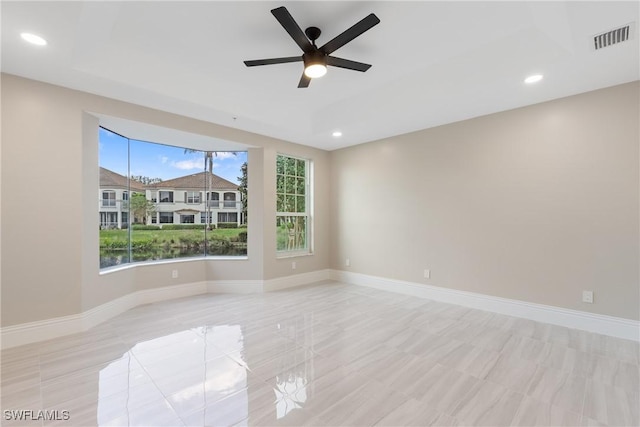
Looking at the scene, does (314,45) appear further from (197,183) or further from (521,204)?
(197,183)

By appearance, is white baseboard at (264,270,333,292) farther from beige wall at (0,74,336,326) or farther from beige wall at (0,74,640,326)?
beige wall at (0,74,336,326)

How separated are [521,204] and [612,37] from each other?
1.84m

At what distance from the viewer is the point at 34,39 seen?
2.20 meters

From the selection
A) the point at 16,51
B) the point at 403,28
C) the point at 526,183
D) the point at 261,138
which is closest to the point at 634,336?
the point at 526,183

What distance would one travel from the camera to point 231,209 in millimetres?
4926

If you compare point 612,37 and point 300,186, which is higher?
point 612,37

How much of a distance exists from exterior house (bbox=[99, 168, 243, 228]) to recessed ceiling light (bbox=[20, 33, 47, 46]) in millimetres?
1923

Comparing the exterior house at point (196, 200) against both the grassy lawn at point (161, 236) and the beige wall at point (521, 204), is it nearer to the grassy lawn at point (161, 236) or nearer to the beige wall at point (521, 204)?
the grassy lawn at point (161, 236)

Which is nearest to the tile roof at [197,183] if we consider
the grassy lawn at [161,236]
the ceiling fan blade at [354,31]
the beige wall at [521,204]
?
the grassy lawn at [161,236]

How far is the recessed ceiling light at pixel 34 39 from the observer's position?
2156mm

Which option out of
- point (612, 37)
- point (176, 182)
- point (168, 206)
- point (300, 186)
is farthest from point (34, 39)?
point (612, 37)

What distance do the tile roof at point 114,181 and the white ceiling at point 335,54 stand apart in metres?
1.12

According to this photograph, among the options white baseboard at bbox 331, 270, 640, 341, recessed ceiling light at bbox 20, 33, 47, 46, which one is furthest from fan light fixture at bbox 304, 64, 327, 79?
white baseboard at bbox 331, 270, 640, 341

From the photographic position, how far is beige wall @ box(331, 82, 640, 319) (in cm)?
292
